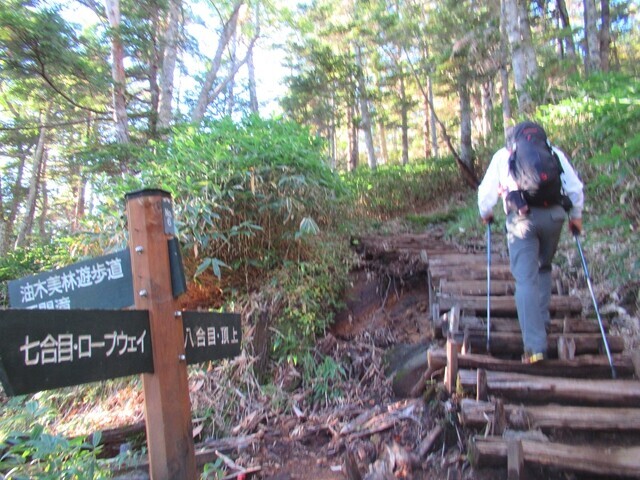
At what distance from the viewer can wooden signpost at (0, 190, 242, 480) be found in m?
1.68

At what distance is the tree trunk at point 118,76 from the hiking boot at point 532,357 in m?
8.71

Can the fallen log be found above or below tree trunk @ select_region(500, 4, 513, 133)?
below

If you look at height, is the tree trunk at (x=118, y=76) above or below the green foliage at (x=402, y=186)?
above

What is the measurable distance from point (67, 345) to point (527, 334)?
3386mm

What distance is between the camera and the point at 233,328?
254cm

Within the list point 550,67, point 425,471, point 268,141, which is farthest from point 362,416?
point 550,67

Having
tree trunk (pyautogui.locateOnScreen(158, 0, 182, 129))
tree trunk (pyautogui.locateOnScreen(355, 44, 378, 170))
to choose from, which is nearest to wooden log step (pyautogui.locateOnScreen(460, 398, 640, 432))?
tree trunk (pyautogui.locateOnScreen(158, 0, 182, 129))

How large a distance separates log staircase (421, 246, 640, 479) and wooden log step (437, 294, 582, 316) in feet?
0.03

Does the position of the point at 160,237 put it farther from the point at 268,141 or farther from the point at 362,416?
the point at 268,141

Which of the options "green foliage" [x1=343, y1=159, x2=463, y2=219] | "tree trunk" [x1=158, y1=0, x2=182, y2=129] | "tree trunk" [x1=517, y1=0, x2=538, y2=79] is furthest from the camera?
"green foliage" [x1=343, y1=159, x2=463, y2=219]

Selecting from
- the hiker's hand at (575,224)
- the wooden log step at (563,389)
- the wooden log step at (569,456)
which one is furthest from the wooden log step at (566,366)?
the hiker's hand at (575,224)

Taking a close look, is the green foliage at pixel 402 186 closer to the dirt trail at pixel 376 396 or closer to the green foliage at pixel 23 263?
the dirt trail at pixel 376 396

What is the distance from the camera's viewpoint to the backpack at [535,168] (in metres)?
3.60

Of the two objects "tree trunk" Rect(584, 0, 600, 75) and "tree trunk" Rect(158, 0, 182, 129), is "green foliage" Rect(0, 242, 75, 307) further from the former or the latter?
"tree trunk" Rect(584, 0, 600, 75)
